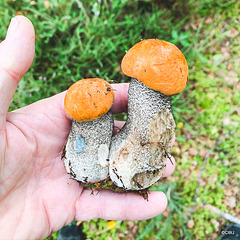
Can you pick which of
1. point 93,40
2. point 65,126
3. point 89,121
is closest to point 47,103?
point 65,126

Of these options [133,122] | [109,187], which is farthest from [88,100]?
[109,187]

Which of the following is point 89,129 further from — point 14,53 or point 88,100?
point 14,53

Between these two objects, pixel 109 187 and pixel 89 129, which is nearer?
pixel 89 129

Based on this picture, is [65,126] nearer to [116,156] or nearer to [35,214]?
[116,156]

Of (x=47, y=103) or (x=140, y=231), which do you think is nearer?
(x=47, y=103)

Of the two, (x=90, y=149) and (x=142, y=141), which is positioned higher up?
(x=142, y=141)

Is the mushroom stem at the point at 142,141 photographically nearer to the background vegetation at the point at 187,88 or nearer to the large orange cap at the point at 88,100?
the large orange cap at the point at 88,100

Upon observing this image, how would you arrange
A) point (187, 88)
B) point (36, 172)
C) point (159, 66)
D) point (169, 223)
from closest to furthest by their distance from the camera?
1. point (159, 66)
2. point (36, 172)
3. point (169, 223)
4. point (187, 88)
